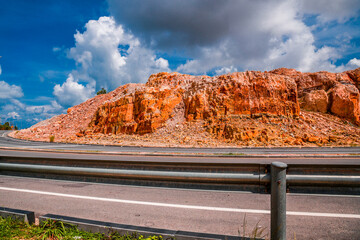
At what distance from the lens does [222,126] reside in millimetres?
29703

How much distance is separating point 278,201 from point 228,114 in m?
31.3

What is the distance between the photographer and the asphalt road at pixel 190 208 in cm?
357

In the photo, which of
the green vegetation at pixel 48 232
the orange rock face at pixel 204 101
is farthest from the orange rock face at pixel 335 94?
the green vegetation at pixel 48 232

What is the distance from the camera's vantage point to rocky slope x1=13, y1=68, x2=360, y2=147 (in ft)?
91.1

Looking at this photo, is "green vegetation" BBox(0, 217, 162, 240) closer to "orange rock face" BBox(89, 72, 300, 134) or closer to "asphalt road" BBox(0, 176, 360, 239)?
"asphalt road" BBox(0, 176, 360, 239)

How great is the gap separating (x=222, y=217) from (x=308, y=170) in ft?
5.66

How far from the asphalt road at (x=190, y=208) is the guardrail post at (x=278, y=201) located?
4.11 ft

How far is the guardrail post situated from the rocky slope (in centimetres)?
2323

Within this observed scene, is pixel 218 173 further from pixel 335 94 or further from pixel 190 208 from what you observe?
pixel 335 94

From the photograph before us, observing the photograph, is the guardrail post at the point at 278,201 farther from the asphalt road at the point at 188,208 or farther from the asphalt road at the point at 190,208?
the asphalt road at the point at 190,208

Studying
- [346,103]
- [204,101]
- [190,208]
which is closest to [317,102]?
[346,103]

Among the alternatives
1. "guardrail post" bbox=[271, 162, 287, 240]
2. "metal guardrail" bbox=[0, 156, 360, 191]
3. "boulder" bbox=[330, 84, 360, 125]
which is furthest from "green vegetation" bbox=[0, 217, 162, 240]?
"boulder" bbox=[330, 84, 360, 125]

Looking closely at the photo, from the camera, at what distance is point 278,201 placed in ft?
7.25

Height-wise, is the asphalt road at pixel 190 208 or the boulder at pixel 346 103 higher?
the boulder at pixel 346 103
